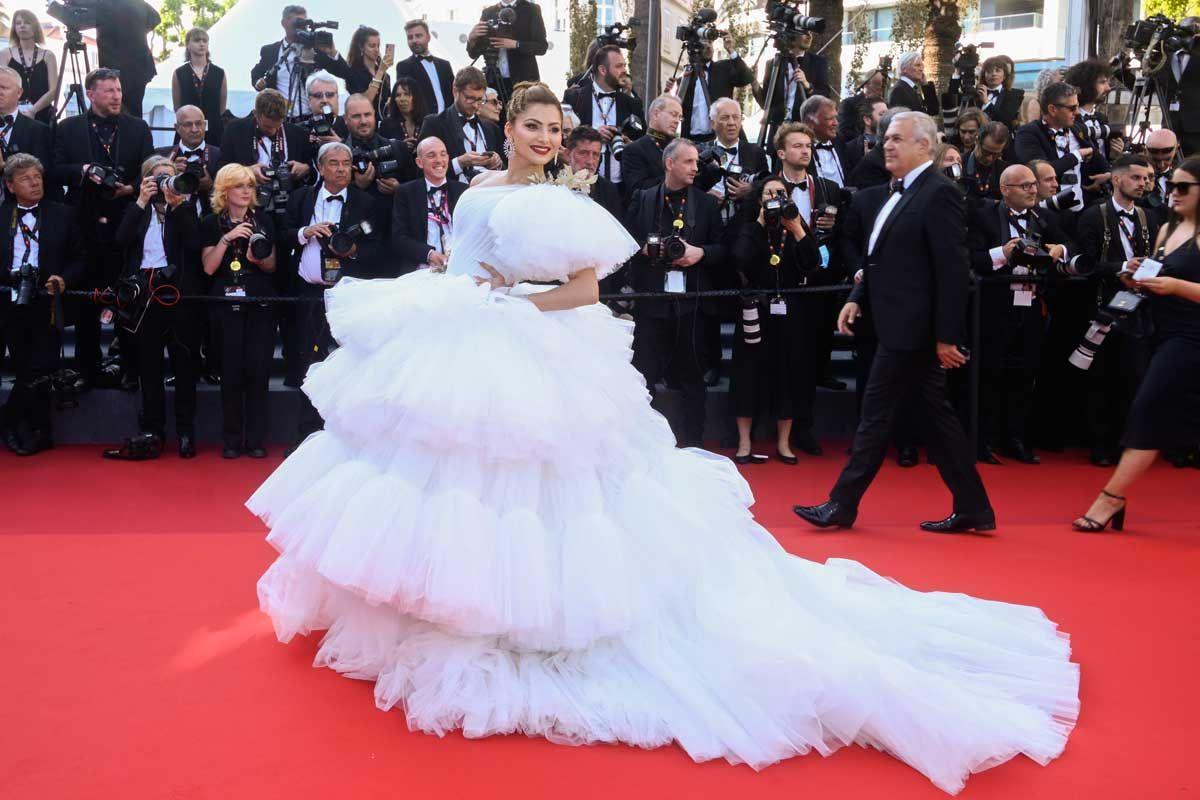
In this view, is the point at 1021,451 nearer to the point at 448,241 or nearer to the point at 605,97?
the point at 448,241

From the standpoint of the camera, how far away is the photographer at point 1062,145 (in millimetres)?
8453

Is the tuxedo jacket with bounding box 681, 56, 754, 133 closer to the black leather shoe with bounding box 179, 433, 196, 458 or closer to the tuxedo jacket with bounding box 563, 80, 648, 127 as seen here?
the tuxedo jacket with bounding box 563, 80, 648, 127

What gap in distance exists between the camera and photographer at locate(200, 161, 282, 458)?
7074mm

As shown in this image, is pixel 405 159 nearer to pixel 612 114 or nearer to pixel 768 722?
Result: pixel 612 114

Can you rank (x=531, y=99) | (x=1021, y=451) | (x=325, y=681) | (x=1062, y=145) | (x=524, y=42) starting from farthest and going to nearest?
(x=524, y=42) → (x=1062, y=145) → (x=1021, y=451) → (x=531, y=99) → (x=325, y=681)

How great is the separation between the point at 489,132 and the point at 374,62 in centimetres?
201

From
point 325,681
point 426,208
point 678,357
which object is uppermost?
point 426,208

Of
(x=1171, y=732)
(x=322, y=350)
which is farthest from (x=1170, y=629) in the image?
(x=322, y=350)

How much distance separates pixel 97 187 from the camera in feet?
24.3

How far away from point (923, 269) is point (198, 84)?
6.34m

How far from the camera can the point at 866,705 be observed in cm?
298

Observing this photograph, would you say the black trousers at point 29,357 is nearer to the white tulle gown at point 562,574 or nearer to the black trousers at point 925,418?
the white tulle gown at point 562,574

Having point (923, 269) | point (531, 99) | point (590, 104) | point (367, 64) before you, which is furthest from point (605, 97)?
point (531, 99)

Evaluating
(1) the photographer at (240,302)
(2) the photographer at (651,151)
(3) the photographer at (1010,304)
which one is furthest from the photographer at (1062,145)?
(1) the photographer at (240,302)
